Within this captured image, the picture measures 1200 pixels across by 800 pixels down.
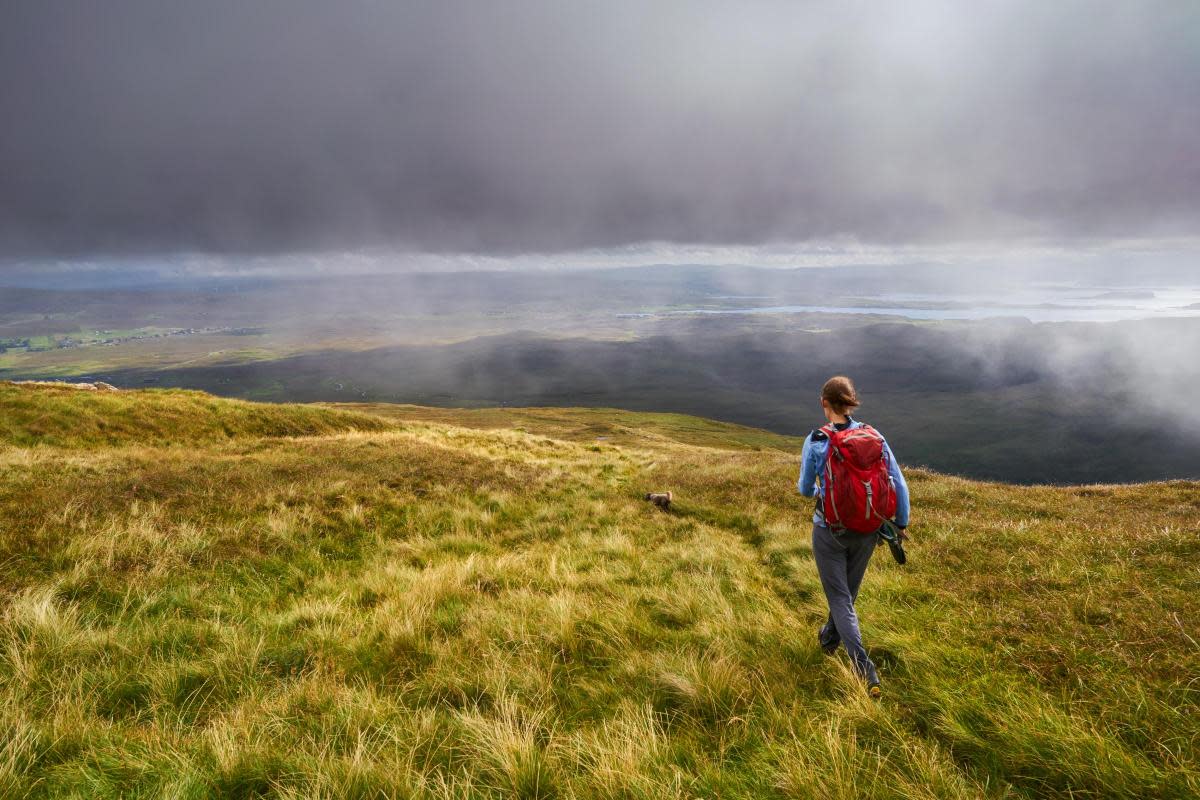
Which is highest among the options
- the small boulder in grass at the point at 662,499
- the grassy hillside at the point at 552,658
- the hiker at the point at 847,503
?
the hiker at the point at 847,503

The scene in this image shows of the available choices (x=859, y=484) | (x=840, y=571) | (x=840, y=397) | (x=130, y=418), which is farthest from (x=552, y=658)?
(x=130, y=418)

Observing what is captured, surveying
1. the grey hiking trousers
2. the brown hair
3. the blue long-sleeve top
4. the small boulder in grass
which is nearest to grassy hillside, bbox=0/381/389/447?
the small boulder in grass

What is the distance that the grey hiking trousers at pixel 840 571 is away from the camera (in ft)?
17.7

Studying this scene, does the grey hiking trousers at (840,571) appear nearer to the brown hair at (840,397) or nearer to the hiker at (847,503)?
the hiker at (847,503)

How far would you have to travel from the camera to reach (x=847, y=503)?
207 inches

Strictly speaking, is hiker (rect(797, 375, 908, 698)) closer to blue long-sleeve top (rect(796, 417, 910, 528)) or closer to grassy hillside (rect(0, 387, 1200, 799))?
blue long-sleeve top (rect(796, 417, 910, 528))

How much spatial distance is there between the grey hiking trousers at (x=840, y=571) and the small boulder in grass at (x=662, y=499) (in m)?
9.38

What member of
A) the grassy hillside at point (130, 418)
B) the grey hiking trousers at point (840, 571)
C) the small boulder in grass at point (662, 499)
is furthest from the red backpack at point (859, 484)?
the grassy hillside at point (130, 418)

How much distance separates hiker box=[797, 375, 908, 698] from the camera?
522 cm

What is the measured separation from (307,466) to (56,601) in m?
10.1

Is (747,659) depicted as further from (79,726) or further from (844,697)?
(79,726)

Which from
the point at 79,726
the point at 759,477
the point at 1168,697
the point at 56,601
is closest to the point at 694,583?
the point at 1168,697

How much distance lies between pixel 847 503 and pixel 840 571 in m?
0.93

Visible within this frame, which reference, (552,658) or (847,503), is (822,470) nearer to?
(847,503)
